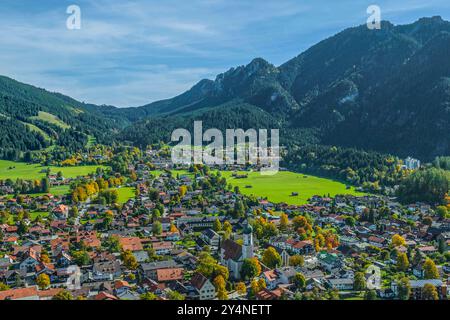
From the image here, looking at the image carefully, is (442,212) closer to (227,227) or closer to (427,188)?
(427,188)

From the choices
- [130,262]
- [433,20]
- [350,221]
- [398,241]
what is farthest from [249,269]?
[433,20]

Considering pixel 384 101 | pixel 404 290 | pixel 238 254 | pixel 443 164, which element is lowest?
pixel 404 290

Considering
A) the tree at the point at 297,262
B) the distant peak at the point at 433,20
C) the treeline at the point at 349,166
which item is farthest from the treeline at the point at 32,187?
the distant peak at the point at 433,20

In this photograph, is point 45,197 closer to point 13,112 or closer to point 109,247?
point 109,247

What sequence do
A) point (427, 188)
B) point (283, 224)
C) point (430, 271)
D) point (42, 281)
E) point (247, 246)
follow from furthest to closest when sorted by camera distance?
point (427, 188), point (283, 224), point (247, 246), point (430, 271), point (42, 281)

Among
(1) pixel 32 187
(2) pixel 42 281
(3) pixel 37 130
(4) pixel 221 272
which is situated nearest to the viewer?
(4) pixel 221 272

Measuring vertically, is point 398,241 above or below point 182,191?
below

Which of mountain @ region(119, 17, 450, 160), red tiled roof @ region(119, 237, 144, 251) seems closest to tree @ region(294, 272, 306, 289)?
red tiled roof @ region(119, 237, 144, 251)
